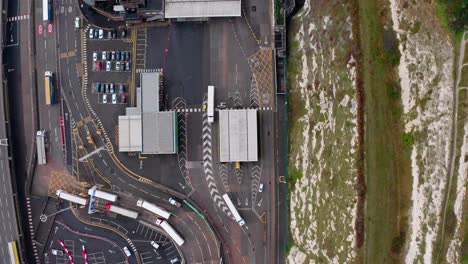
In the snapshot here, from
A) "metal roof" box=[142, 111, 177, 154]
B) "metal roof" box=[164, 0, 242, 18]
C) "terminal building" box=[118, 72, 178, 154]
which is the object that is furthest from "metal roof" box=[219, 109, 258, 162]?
"metal roof" box=[164, 0, 242, 18]

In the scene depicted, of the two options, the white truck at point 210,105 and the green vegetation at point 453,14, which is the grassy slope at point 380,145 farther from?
the white truck at point 210,105

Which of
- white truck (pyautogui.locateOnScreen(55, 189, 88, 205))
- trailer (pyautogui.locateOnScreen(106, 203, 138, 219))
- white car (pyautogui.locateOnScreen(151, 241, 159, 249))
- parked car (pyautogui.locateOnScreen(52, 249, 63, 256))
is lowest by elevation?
parked car (pyautogui.locateOnScreen(52, 249, 63, 256))

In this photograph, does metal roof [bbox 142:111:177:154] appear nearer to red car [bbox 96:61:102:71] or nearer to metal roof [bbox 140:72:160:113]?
metal roof [bbox 140:72:160:113]

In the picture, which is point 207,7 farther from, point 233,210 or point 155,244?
point 155,244

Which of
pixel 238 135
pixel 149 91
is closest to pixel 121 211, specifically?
pixel 149 91

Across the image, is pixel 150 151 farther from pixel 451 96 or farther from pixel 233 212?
pixel 451 96

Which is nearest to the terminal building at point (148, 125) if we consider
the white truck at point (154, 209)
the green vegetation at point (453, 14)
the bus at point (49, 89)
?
the white truck at point (154, 209)

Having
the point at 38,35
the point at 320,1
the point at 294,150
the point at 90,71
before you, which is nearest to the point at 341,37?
the point at 320,1
